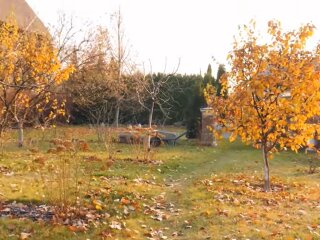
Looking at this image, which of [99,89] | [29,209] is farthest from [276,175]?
[99,89]

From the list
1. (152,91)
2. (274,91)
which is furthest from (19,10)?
(274,91)

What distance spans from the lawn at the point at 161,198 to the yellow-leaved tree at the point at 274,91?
1.34m

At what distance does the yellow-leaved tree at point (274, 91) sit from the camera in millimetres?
8648

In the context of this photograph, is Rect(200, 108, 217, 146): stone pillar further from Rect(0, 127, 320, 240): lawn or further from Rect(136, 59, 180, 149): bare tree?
Rect(0, 127, 320, 240): lawn

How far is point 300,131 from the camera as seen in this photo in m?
9.20

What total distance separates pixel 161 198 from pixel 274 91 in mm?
3358

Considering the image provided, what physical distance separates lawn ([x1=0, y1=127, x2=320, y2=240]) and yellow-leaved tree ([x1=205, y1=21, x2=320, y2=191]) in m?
1.34

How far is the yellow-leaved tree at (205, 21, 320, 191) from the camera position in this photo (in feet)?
28.4

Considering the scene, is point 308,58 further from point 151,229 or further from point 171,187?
point 151,229

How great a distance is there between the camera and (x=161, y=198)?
819cm

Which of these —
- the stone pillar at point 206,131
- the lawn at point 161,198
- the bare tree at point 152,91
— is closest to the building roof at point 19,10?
the bare tree at point 152,91

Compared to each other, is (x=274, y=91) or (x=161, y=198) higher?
(x=274, y=91)

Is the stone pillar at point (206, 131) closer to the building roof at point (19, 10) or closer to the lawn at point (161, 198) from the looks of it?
the lawn at point (161, 198)

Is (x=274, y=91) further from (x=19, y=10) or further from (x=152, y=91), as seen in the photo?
(x=19, y=10)
